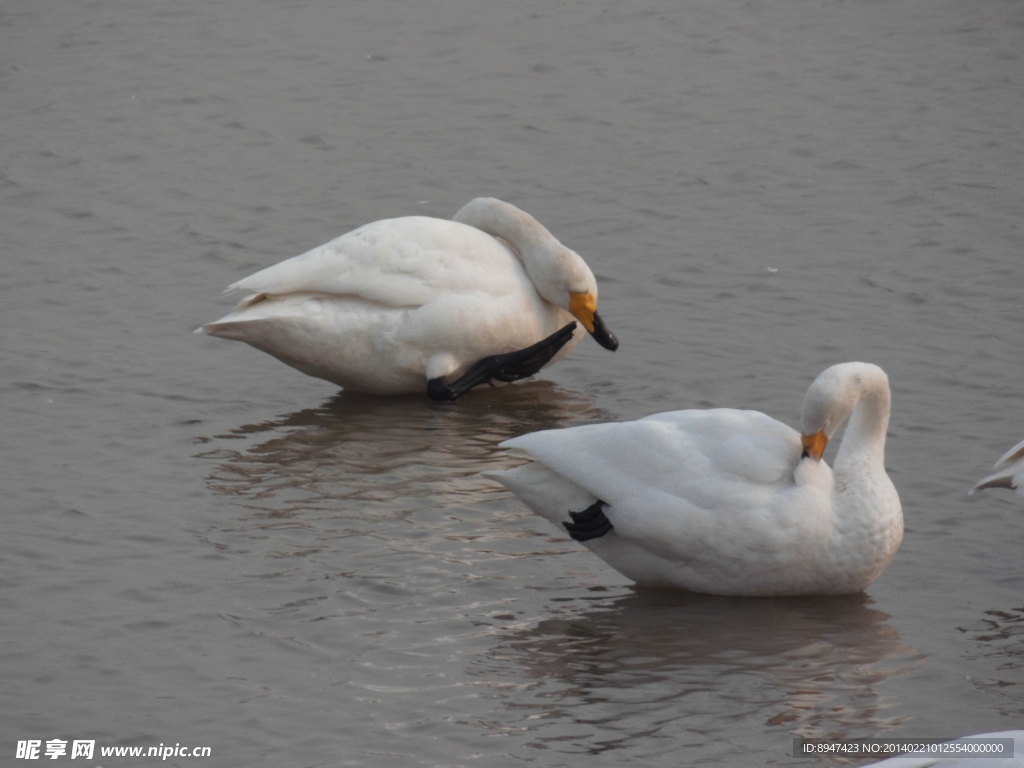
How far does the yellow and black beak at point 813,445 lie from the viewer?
6.17m

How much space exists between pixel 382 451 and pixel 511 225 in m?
1.72

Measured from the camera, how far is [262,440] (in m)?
8.01

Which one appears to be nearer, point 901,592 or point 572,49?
point 901,592

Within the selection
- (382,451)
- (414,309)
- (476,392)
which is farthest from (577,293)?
(382,451)

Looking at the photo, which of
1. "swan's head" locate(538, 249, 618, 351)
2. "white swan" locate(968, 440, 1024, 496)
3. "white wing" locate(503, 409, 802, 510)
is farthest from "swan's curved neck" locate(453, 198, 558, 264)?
"white swan" locate(968, 440, 1024, 496)

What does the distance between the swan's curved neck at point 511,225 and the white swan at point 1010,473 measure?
308 centimetres

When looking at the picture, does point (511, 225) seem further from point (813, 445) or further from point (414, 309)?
point (813, 445)

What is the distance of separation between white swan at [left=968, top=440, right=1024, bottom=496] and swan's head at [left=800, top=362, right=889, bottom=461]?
0.60 meters

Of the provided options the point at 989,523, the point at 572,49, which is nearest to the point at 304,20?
the point at 572,49

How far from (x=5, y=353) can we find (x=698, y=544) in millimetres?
4437

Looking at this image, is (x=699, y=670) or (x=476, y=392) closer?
(x=699, y=670)

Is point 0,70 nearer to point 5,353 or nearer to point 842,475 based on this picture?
point 5,353

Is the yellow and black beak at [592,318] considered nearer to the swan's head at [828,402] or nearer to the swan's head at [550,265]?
the swan's head at [550,265]

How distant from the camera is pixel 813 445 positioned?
618 centimetres
